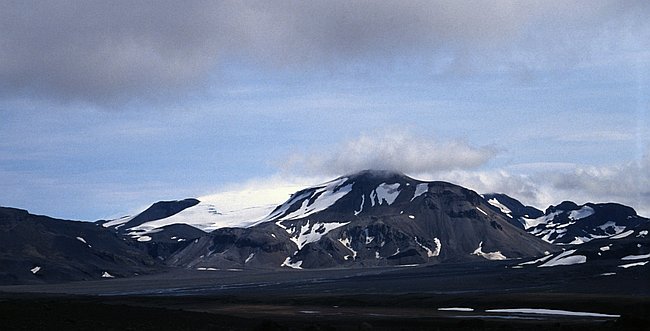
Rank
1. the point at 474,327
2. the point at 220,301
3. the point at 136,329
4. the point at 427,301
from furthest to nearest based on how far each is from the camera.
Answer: the point at 220,301
the point at 427,301
the point at 474,327
the point at 136,329

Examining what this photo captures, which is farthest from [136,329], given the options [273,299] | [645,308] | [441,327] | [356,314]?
[273,299]

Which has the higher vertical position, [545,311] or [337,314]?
[337,314]

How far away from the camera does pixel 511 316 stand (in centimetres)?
9875

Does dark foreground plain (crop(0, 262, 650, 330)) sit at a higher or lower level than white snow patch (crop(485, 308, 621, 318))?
higher

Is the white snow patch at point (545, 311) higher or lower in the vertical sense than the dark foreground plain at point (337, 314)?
lower

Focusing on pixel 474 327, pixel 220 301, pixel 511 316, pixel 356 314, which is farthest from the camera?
pixel 220 301

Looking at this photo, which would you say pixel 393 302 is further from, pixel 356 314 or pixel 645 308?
pixel 645 308

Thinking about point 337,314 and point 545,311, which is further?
point 545,311

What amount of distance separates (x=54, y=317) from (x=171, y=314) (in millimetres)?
17073

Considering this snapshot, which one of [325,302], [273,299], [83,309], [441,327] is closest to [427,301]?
[325,302]

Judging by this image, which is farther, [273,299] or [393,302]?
[273,299]

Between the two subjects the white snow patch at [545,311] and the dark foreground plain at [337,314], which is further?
the white snow patch at [545,311]

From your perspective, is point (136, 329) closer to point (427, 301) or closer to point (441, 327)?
point (441, 327)

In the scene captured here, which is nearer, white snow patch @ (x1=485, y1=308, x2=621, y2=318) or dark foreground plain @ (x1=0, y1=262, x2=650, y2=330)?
dark foreground plain @ (x1=0, y1=262, x2=650, y2=330)
